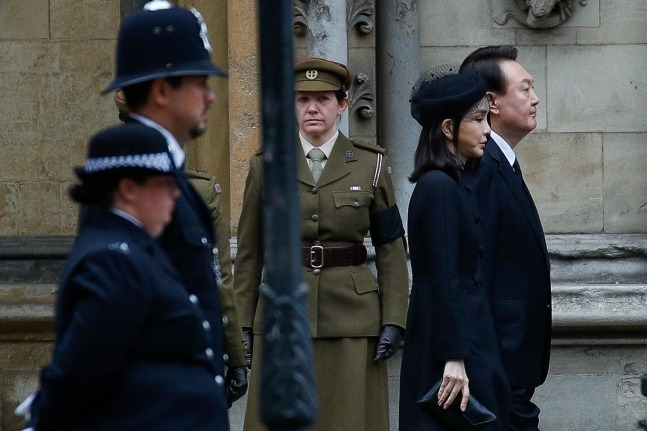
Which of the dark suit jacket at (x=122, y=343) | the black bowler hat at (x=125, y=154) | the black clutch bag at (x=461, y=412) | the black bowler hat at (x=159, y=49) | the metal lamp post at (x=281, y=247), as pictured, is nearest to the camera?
the metal lamp post at (x=281, y=247)

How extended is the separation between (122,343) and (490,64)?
11.5ft

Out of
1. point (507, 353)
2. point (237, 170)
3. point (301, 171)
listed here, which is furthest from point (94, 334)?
point (237, 170)

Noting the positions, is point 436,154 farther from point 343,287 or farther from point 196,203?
point 196,203

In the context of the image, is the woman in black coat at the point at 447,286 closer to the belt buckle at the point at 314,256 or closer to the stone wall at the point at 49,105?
the belt buckle at the point at 314,256

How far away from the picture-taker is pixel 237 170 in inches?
313

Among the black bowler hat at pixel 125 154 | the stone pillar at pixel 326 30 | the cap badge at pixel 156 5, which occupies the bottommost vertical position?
the black bowler hat at pixel 125 154

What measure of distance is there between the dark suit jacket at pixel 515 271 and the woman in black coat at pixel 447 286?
355 millimetres

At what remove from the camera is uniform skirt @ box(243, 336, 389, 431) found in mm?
6496

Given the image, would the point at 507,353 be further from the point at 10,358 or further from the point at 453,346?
the point at 10,358

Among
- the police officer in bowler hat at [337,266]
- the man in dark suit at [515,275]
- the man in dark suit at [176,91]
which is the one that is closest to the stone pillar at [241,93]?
the police officer in bowler hat at [337,266]

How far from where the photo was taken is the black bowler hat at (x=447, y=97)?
5.64 m

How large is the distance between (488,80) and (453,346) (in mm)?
1519

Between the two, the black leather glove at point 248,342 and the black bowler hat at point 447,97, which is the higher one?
the black bowler hat at point 447,97

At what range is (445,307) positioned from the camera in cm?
536
